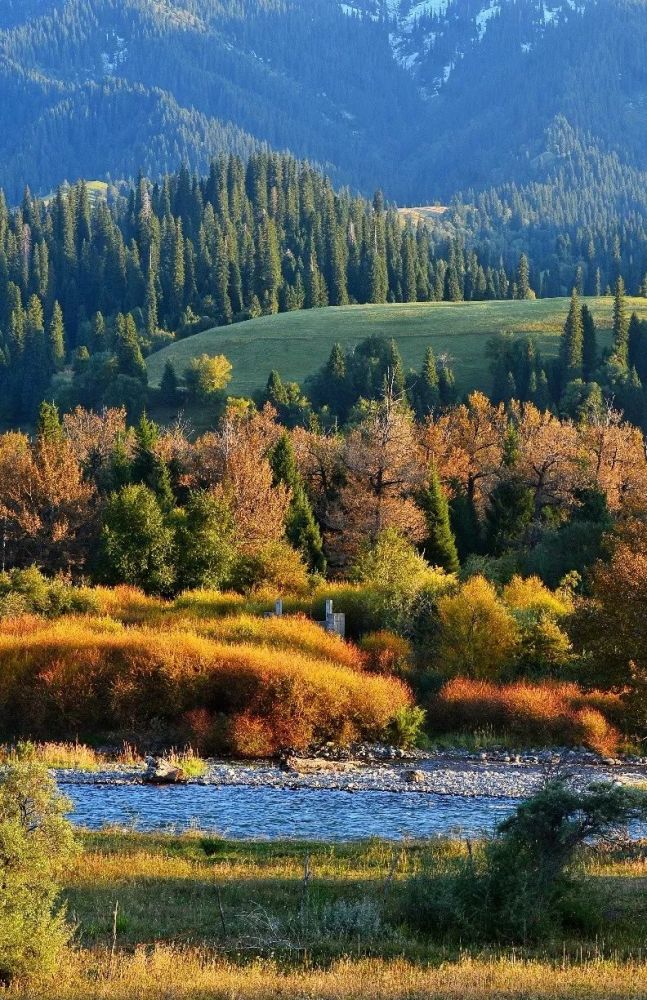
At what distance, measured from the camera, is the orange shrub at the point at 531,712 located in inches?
1944

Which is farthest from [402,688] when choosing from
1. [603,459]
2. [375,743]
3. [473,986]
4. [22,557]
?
[603,459]

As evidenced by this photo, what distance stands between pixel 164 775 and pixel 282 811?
604 cm

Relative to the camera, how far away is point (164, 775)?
40.7m

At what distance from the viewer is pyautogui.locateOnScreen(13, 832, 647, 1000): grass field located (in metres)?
16.8

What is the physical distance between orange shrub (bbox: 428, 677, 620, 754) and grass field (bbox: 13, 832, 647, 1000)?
20213mm

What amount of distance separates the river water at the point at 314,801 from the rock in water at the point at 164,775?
0.53m

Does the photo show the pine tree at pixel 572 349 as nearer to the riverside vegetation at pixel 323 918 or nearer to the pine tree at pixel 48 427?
the pine tree at pixel 48 427

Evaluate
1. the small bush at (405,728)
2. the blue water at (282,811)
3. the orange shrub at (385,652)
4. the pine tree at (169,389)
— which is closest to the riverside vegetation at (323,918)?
the blue water at (282,811)

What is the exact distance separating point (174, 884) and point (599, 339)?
151 meters

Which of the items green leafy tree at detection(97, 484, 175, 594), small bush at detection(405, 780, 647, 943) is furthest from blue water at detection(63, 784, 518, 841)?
green leafy tree at detection(97, 484, 175, 594)

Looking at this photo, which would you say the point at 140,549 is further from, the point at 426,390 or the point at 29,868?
the point at 426,390

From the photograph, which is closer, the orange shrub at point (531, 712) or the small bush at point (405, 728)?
the small bush at point (405, 728)

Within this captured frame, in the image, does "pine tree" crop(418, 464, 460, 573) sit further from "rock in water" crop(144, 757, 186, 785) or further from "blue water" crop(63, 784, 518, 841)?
"blue water" crop(63, 784, 518, 841)

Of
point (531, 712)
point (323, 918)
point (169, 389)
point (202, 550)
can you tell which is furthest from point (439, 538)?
point (169, 389)
